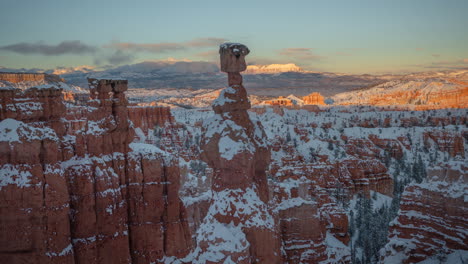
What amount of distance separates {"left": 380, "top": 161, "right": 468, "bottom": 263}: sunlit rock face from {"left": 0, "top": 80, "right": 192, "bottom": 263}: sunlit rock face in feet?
20.1

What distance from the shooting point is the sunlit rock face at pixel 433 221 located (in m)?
10.1

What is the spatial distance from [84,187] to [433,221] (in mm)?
9233

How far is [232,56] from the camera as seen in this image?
858cm

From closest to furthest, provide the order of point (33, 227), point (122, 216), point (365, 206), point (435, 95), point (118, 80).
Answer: point (33, 227), point (122, 216), point (118, 80), point (365, 206), point (435, 95)

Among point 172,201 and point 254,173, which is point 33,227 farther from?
point 254,173

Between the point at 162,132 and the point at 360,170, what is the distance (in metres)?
31.9

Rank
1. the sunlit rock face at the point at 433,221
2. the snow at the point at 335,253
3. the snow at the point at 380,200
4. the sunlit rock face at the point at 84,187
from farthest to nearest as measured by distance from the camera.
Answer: the snow at the point at 380,200 → the snow at the point at 335,253 → the sunlit rock face at the point at 433,221 → the sunlit rock face at the point at 84,187

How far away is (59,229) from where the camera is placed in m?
9.44

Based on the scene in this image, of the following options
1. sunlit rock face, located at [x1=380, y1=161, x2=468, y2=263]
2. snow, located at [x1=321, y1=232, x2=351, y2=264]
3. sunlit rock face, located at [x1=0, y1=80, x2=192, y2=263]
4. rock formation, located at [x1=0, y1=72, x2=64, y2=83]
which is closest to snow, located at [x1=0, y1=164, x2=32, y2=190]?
sunlit rock face, located at [x1=0, y1=80, x2=192, y2=263]

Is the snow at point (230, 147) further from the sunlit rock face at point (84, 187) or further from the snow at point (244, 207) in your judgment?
the sunlit rock face at point (84, 187)

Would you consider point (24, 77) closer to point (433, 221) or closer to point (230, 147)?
point (230, 147)

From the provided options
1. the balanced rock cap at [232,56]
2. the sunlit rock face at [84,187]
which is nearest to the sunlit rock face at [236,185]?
the balanced rock cap at [232,56]

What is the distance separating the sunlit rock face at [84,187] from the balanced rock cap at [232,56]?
4.33 m

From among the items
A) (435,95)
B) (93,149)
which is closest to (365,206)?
(93,149)
